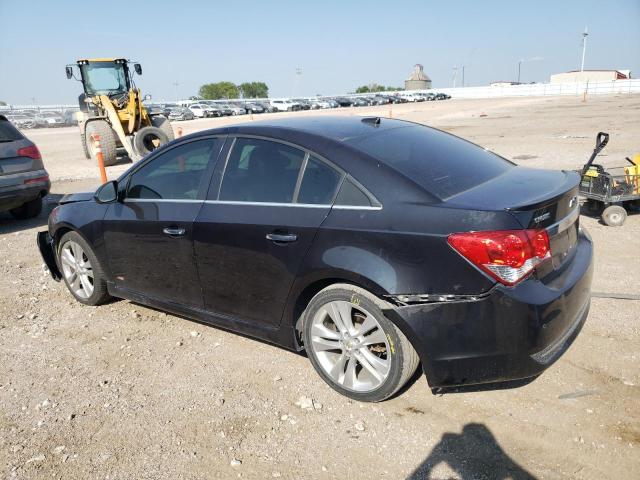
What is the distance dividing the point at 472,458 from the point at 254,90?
123 m

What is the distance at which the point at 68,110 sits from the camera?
4622 cm

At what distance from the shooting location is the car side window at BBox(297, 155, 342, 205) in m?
3.02

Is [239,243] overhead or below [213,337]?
overhead

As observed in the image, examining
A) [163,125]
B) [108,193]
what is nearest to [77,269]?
[108,193]

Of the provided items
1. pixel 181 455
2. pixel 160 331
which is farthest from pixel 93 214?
pixel 181 455

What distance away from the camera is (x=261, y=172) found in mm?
3393

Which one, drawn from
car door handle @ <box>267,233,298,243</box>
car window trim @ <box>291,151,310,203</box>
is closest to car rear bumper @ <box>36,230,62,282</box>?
car door handle @ <box>267,233,298,243</box>

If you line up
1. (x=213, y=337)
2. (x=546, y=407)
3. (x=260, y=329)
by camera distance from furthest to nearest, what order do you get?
(x=213, y=337)
(x=260, y=329)
(x=546, y=407)

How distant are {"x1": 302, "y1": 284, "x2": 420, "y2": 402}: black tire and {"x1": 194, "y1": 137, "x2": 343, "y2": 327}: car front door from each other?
0.27 metres

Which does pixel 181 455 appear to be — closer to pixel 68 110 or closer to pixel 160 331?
pixel 160 331

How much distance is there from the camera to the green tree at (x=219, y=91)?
111 m

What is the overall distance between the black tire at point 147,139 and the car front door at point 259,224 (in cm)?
1133

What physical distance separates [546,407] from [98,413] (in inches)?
105

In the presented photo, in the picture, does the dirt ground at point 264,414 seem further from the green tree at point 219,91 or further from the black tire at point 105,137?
the green tree at point 219,91
